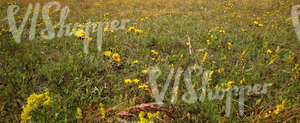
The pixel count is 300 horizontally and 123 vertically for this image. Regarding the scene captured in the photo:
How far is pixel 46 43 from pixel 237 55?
439cm

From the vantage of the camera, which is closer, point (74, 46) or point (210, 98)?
point (210, 98)

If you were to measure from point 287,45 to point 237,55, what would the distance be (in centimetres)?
173

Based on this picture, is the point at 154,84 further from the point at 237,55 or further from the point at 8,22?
the point at 8,22

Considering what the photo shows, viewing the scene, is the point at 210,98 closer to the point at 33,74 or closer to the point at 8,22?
the point at 33,74

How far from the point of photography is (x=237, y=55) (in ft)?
12.3

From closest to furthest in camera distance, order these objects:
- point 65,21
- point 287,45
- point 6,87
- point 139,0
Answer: point 6,87, point 287,45, point 65,21, point 139,0

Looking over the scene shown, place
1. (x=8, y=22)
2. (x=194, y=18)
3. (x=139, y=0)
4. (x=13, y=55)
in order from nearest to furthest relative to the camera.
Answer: (x=13, y=55)
(x=8, y=22)
(x=194, y=18)
(x=139, y=0)

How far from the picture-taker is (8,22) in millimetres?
5086

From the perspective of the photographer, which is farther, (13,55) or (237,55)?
(237,55)

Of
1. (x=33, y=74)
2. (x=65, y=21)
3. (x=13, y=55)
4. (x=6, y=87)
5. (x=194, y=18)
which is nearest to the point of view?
(x=6, y=87)

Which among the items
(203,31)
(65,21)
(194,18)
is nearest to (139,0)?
(194,18)

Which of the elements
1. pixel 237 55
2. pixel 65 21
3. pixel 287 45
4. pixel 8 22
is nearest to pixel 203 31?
pixel 237 55

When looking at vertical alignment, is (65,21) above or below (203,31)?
above

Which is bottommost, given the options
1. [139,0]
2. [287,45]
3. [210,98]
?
[210,98]
